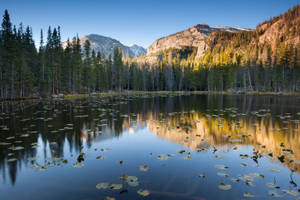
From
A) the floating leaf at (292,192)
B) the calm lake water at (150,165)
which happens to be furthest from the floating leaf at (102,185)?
the floating leaf at (292,192)

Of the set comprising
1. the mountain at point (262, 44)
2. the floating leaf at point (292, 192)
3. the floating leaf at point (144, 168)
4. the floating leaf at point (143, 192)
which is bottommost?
the floating leaf at point (292, 192)

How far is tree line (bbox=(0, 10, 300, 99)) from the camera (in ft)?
128

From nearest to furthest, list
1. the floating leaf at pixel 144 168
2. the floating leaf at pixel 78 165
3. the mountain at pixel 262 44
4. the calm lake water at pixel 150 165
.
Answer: the calm lake water at pixel 150 165 → the floating leaf at pixel 144 168 → the floating leaf at pixel 78 165 → the mountain at pixel 262 44

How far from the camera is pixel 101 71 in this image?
64.9m

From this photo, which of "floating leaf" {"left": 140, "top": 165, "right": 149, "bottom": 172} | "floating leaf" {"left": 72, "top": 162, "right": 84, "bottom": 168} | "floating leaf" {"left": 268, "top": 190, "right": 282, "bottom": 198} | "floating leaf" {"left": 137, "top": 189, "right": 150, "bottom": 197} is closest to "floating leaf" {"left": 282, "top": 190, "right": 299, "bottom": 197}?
"floating leaf" {"left": 268, "top": 190, "right": 282, "bottom": 198}

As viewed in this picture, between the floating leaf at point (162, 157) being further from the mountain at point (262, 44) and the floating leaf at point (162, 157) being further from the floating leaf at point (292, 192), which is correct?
the mountain at point (262, 44)

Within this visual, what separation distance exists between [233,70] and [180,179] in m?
89.5

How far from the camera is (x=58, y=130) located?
1105 centimetres

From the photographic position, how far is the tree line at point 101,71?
38.9 m

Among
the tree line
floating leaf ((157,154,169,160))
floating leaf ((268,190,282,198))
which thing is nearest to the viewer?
floating leaf ((268,190,282,198))

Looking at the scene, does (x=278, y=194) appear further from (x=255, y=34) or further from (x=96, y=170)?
(x=255, y=34)

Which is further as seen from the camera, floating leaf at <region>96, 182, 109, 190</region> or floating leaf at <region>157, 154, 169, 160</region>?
floating leaf at <region>157, 154, 169, 160</region>

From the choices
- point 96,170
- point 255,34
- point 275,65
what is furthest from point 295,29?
point 96,170

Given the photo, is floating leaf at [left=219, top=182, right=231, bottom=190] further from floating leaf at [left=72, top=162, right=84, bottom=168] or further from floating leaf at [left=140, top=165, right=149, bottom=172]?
floating leaf at [left=72, top=162, right=84, bottom=168]
